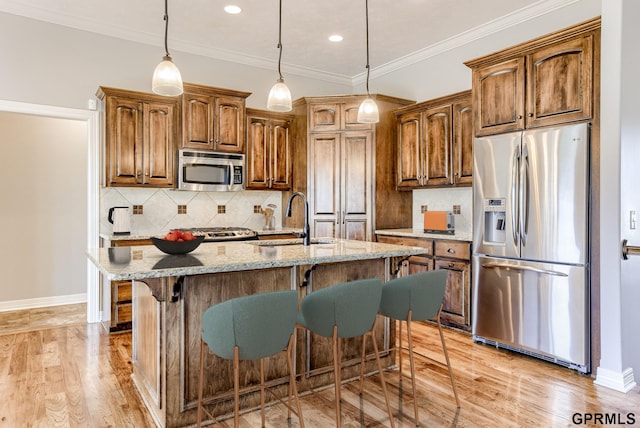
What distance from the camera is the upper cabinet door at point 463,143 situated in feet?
13.9

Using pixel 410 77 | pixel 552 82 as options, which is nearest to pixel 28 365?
pixel 552 82

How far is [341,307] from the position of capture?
208 cm

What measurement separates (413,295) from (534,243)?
1.41m

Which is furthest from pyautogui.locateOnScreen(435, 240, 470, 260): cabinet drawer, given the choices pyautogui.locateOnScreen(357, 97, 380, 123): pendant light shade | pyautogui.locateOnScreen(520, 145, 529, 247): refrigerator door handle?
pyautogui.locateOnScreen(357, 97, 380, 123): pendant light shade

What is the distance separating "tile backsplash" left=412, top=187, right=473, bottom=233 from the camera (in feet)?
15.2

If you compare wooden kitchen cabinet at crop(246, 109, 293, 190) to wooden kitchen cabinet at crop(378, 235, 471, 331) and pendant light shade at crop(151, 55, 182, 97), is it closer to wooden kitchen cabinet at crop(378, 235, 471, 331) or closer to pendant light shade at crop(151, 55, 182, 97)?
wooden kitchen cabinet at crop(378, 235, 471, 331)

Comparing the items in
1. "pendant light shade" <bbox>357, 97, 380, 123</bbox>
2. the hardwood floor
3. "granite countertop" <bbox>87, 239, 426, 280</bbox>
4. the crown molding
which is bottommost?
the hardwood floor

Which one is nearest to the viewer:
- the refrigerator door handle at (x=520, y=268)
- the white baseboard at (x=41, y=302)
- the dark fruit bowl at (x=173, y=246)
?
the dark fruit bowl at (x=173, y=246)

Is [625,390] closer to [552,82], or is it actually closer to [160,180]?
[552,82]

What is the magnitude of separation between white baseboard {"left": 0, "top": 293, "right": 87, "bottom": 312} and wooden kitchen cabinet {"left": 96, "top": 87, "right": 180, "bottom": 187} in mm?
1944

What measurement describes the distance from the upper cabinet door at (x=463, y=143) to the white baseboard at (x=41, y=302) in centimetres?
467

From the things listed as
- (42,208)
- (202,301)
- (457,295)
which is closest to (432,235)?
(457,295)

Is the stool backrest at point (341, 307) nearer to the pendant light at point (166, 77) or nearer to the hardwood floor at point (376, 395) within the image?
the hardwood floor at point (376, 395)

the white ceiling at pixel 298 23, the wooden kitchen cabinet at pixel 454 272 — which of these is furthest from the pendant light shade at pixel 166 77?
the wooden kitchen cabinet at pixel 454 272
